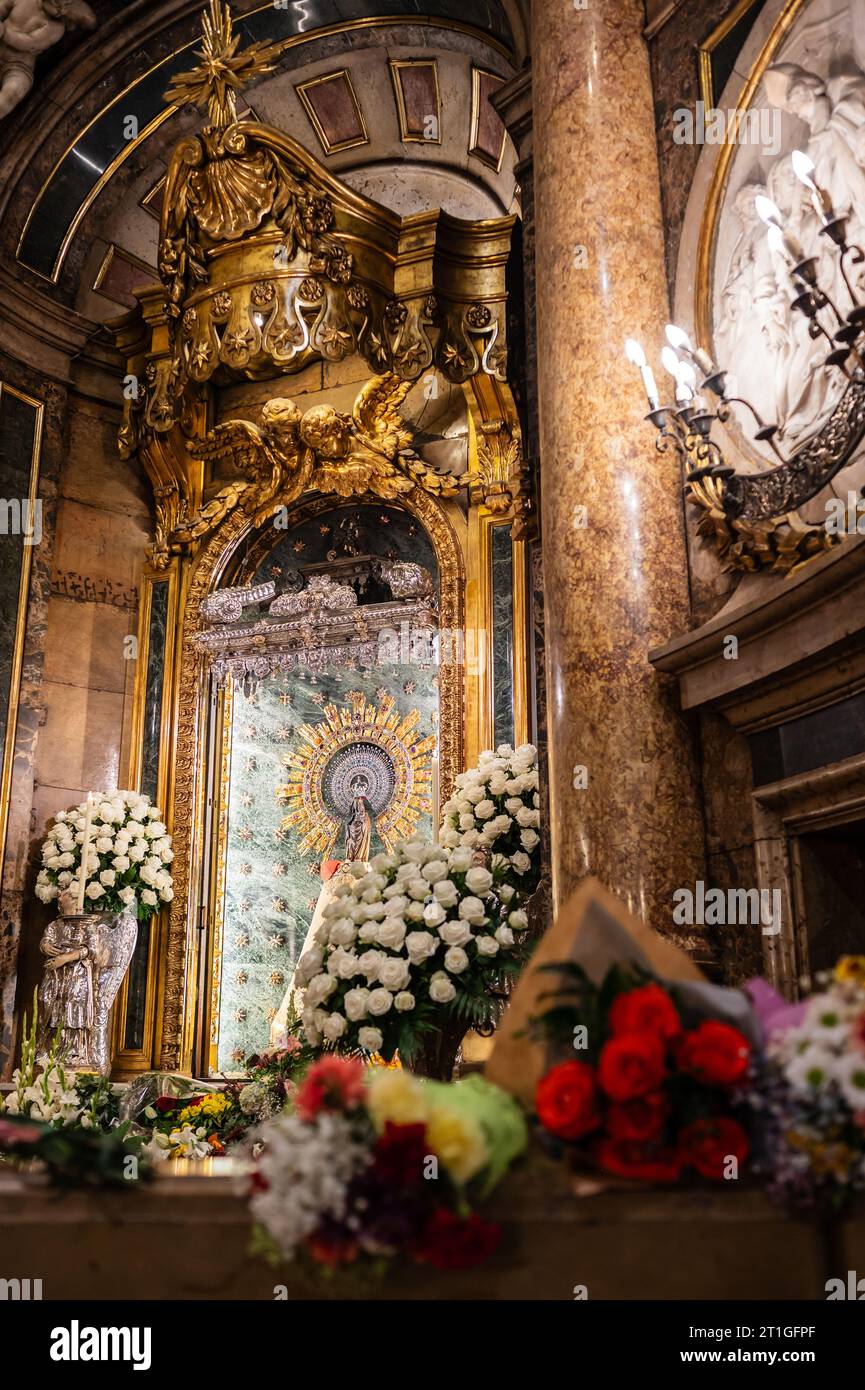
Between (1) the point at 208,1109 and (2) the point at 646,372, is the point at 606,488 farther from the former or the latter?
(1) the point at 208,1109

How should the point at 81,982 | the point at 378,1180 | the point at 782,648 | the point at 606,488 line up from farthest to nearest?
the point at 81,982
the point at 606,488
the point at 782,648
the point at 378,1180

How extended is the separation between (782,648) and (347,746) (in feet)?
16.3

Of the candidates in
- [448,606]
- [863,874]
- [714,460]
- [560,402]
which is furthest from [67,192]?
[863,874]

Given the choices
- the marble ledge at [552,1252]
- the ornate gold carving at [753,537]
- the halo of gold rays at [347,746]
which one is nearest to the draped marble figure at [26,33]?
the halo of gold rays at [347,746]

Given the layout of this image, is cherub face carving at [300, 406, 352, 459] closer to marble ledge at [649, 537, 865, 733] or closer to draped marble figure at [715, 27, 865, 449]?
draped marble figure at [715, 27, 865, 449]

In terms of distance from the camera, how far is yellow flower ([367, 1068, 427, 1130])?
1.97 m

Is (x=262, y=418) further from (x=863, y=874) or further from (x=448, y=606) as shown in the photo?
(x=863, y=874)

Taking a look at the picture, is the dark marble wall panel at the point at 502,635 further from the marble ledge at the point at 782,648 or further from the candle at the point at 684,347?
the candle at the point at 684,347

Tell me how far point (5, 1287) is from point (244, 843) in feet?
22.5

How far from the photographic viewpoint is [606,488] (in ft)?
16.9

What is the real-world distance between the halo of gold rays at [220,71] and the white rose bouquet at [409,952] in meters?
5.38

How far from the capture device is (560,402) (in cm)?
539

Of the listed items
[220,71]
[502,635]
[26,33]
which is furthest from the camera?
[26,33]

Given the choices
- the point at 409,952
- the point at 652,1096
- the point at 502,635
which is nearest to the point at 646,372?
the point at 409,952
